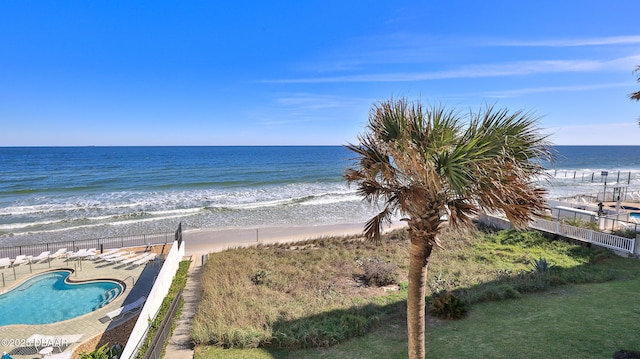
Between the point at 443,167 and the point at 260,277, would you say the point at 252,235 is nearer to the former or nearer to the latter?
the point at 260,277

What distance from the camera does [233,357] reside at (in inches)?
303

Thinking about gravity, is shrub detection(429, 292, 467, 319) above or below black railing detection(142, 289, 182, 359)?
above

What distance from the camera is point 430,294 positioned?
10.7 meters

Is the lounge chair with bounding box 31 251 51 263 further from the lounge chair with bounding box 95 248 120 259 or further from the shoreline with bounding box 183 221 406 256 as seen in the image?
the shoreline with bounding box 183 221 406 256

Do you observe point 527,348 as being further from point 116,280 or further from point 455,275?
point 116,280

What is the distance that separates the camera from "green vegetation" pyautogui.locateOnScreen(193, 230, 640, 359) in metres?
7.50

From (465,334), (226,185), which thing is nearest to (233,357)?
(465,334)

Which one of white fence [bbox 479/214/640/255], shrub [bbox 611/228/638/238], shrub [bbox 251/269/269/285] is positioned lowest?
shrub [bbox 251/269/269/285]

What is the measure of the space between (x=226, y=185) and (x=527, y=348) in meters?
44.5

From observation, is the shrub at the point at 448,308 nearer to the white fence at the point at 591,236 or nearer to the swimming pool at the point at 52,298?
the white fence at the point at 591,236

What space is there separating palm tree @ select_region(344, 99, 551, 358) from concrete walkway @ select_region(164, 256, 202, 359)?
231 inches

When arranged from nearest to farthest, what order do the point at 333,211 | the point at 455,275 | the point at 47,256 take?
the point at 455,275 < the point at 47,256 < the point at 333,211

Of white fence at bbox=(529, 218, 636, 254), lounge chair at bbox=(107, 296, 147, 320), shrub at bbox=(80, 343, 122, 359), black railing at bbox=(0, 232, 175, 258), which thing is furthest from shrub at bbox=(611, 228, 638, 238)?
black railing at bbox=(0, 232, 175, 258)

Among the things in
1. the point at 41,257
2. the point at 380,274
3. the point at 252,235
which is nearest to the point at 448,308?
the point at 380,274
